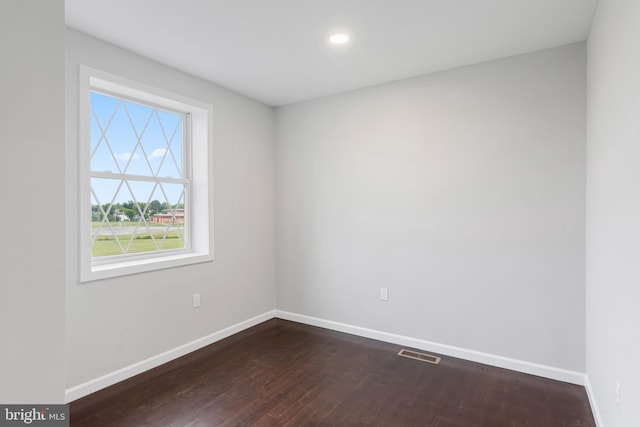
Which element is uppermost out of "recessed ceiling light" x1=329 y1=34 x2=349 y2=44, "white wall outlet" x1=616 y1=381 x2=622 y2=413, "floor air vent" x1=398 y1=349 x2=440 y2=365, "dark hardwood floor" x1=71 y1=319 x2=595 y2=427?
"recessed ceiling light" x1=329 y1=34 x2=349 y2=44

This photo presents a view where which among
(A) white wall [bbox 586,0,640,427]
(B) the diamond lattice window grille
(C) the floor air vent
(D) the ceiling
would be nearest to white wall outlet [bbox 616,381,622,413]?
(A) white wall [bbox 586,0,640,427]

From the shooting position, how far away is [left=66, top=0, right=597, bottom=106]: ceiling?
6.97 ft

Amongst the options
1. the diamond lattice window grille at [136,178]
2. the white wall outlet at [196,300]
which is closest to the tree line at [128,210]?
the diamond lattice window grille at [136,178]

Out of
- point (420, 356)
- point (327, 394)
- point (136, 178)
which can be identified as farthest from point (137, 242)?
point (420, 356)

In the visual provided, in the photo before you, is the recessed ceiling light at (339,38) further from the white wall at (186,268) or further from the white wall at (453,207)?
the white wall at (186,268)

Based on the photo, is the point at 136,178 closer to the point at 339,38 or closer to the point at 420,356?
the point at 339,38

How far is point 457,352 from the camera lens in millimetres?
3055

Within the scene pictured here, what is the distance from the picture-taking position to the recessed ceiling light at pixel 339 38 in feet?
8.17

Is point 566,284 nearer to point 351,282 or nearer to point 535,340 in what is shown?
point 535,340

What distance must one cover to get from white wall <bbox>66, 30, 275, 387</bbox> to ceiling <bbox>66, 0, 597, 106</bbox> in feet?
0.78

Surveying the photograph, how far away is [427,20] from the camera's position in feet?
7.46

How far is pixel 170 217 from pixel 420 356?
2.71 m

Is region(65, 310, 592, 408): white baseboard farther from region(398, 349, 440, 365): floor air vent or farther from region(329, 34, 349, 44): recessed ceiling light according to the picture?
region(329, 34, 349, 44): recessed ceiling light

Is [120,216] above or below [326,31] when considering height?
below
